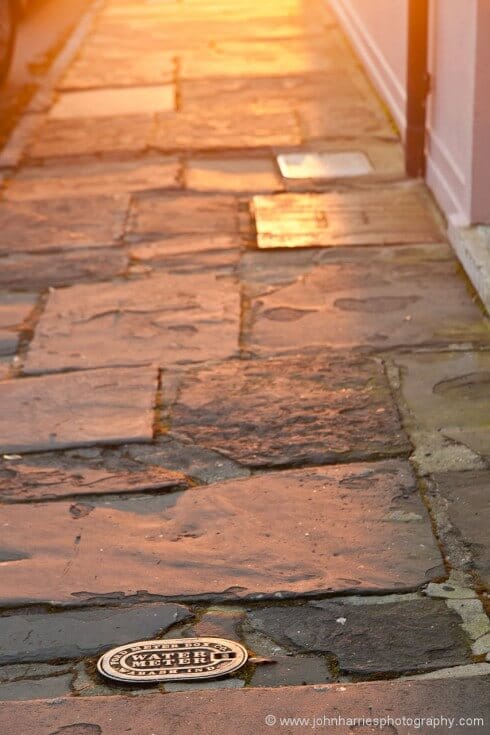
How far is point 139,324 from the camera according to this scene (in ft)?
15.3

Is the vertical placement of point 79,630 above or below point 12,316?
above

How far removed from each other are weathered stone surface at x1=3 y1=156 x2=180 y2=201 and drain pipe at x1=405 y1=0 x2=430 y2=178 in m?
1.31

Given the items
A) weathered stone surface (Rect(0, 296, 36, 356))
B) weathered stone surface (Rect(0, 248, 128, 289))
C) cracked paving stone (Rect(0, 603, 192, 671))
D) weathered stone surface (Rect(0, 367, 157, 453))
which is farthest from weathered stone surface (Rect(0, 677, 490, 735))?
weathered stone surface (Rect(0, 248, 128, 289))

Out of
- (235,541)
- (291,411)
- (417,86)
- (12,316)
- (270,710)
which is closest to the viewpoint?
(270,710)

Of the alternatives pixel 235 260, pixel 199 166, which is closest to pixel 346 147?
pixel 199 166

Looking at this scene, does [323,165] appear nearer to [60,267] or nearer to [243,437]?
[60,267]

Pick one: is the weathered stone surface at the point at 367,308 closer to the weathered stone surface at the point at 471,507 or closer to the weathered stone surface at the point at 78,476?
the weathered stone surface at the point at 471,507

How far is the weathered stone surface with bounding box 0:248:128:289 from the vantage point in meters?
5.21

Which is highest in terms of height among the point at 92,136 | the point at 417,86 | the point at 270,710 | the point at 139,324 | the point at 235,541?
the point at 417,86

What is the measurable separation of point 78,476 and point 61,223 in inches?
105

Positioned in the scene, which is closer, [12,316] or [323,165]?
[12,316]

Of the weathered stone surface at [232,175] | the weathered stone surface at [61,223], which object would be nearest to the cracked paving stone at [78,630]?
the weathered stone surface at [61,223]

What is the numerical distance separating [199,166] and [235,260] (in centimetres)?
169

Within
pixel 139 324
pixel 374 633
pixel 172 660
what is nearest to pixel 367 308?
pixel 139 324
